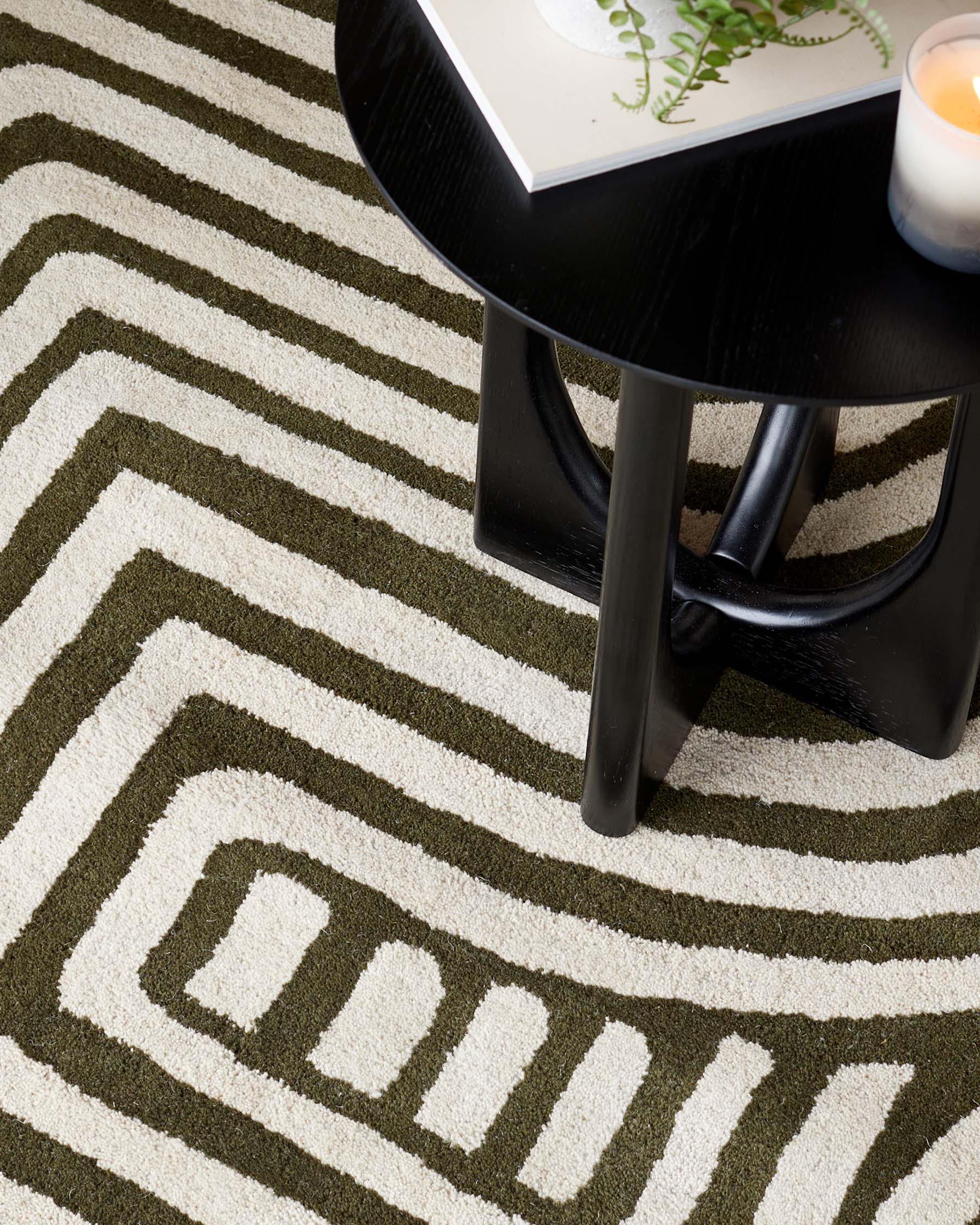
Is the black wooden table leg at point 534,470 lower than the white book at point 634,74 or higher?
lower

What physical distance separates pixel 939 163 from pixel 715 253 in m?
0.10

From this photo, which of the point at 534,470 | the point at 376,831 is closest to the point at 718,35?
the point at 534,470

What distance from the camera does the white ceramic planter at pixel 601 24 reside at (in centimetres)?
62

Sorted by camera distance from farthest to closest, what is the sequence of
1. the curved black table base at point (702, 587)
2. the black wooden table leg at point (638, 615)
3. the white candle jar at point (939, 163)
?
the curved black table base at point (702, 587), the black wooden table leg at point (638, 615), the white candle jar at point (939, 163)

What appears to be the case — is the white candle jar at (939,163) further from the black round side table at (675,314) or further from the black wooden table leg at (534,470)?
the black wooden table leg at (534,470)

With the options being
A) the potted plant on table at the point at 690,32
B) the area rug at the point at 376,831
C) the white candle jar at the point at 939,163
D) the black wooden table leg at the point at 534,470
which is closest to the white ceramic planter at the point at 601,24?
the potted plant on table at the point at 690,32

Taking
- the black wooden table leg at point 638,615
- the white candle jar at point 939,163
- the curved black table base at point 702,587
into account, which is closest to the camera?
the white candle jar at point 939,163

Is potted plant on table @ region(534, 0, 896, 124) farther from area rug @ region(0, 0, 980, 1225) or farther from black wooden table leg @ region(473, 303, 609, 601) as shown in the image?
area rug @ region(0, 0, 980, 1225)

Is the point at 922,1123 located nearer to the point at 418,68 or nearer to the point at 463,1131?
the point at 463,1131

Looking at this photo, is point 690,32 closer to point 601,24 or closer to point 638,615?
point 601,24

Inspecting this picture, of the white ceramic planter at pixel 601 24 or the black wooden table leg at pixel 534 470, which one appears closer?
the white ceramic planter at pixel 601 24

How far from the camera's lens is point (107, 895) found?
0.94 meters

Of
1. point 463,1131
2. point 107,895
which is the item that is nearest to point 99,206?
point 107,895

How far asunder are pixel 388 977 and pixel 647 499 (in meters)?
0.38
